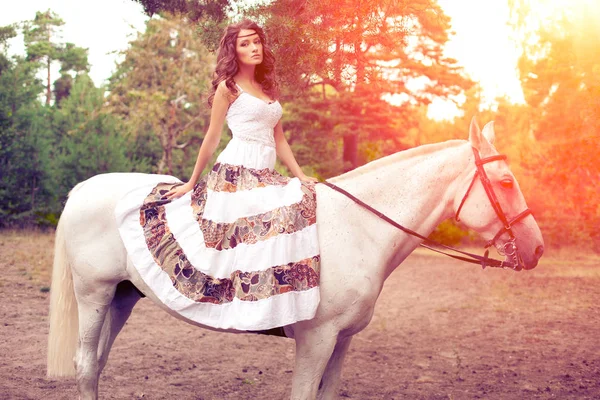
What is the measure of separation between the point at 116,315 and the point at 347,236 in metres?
1.83

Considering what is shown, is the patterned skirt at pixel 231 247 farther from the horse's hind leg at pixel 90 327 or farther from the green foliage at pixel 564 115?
the green foliage at pixel 564 115

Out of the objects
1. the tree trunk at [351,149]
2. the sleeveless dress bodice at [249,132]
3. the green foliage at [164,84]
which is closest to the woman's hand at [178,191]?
the sleeveless dress bodice at [249,132]

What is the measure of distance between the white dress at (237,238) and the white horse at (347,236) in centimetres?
13

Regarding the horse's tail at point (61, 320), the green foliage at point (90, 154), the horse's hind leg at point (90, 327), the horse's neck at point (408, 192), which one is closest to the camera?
the horse's neck at point (408, 192)

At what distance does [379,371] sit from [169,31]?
20.4 m

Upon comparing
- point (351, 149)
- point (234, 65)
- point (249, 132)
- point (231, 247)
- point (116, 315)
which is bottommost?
point (116, 315)

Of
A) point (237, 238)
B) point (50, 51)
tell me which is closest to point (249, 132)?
point (237, 238)

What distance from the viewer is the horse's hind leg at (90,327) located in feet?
11.7

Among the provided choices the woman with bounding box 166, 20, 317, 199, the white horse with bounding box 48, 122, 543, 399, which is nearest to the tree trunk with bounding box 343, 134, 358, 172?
the woman with bounding box 166, 20, 317, 199

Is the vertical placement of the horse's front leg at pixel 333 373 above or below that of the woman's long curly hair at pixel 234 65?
below

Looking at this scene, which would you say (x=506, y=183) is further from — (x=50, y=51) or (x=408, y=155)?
(x=50, y=51)

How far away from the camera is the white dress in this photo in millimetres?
3100

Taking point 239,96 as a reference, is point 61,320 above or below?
below

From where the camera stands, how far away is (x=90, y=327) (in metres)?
3.59
